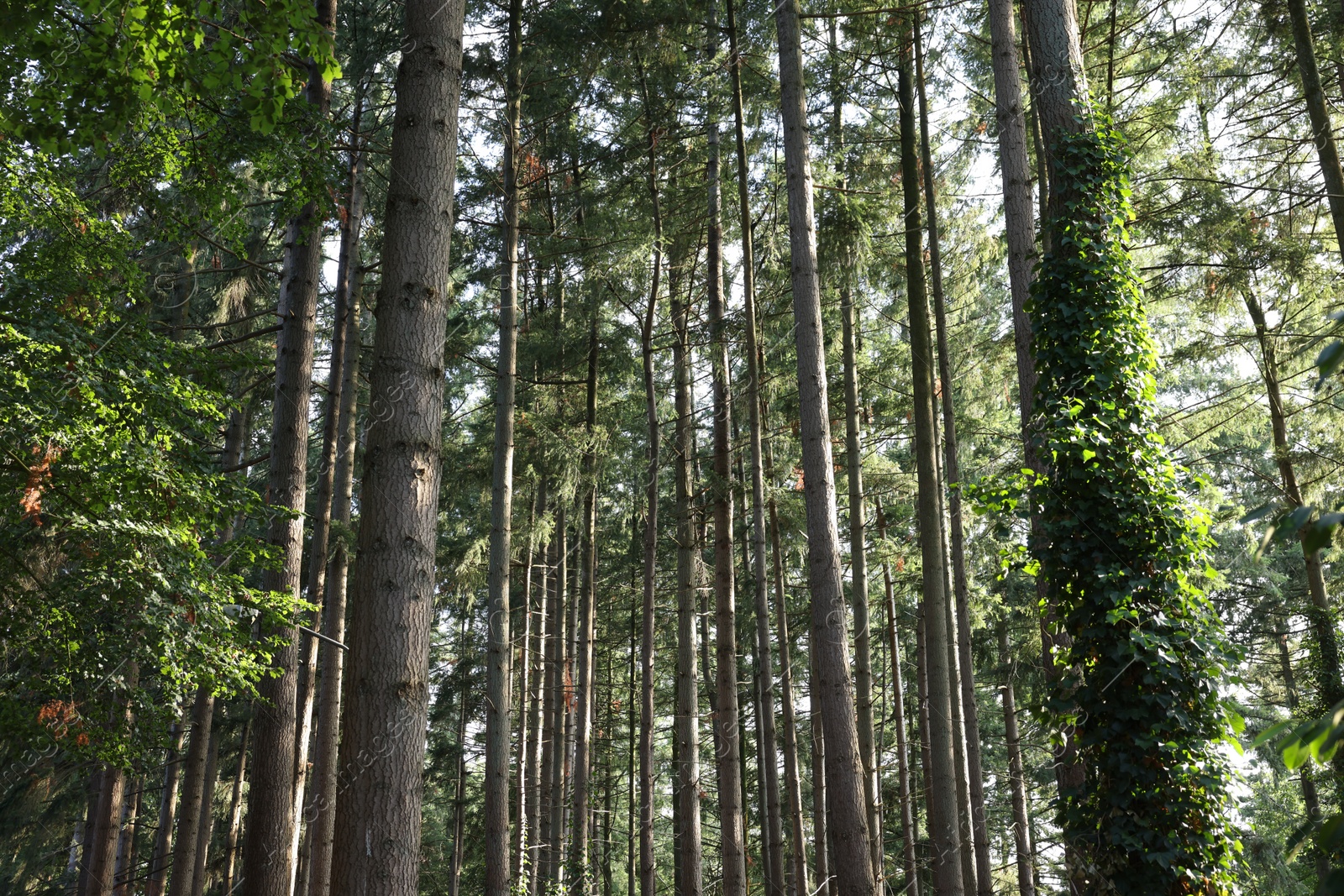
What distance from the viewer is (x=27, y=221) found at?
6.33m

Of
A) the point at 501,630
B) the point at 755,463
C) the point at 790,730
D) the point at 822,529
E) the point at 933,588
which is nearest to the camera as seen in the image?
the point at 822,529

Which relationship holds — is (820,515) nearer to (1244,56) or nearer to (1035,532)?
(1035,532)

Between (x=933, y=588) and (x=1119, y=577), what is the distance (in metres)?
3.41

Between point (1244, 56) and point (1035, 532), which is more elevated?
point (1244, 56)

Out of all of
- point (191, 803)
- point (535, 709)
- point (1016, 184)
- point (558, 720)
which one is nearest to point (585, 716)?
point (558, 720)

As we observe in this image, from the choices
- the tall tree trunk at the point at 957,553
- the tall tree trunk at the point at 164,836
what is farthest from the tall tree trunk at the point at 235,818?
the tall tree trunk at the point at 957,553

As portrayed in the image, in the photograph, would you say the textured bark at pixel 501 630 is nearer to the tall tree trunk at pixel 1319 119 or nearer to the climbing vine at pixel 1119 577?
the climbing vine at pixel 1119 577

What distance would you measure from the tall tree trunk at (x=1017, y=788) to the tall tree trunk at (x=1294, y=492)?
3.58 m

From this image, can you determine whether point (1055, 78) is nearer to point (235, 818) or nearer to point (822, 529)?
point (822, 529)

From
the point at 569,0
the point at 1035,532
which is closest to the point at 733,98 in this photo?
the point at 569,0

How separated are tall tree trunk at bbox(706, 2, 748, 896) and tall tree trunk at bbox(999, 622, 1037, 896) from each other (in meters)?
3.42

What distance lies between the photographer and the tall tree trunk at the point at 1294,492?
33.5ft

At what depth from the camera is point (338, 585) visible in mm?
12102

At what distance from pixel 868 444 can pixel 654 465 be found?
19.7ft
